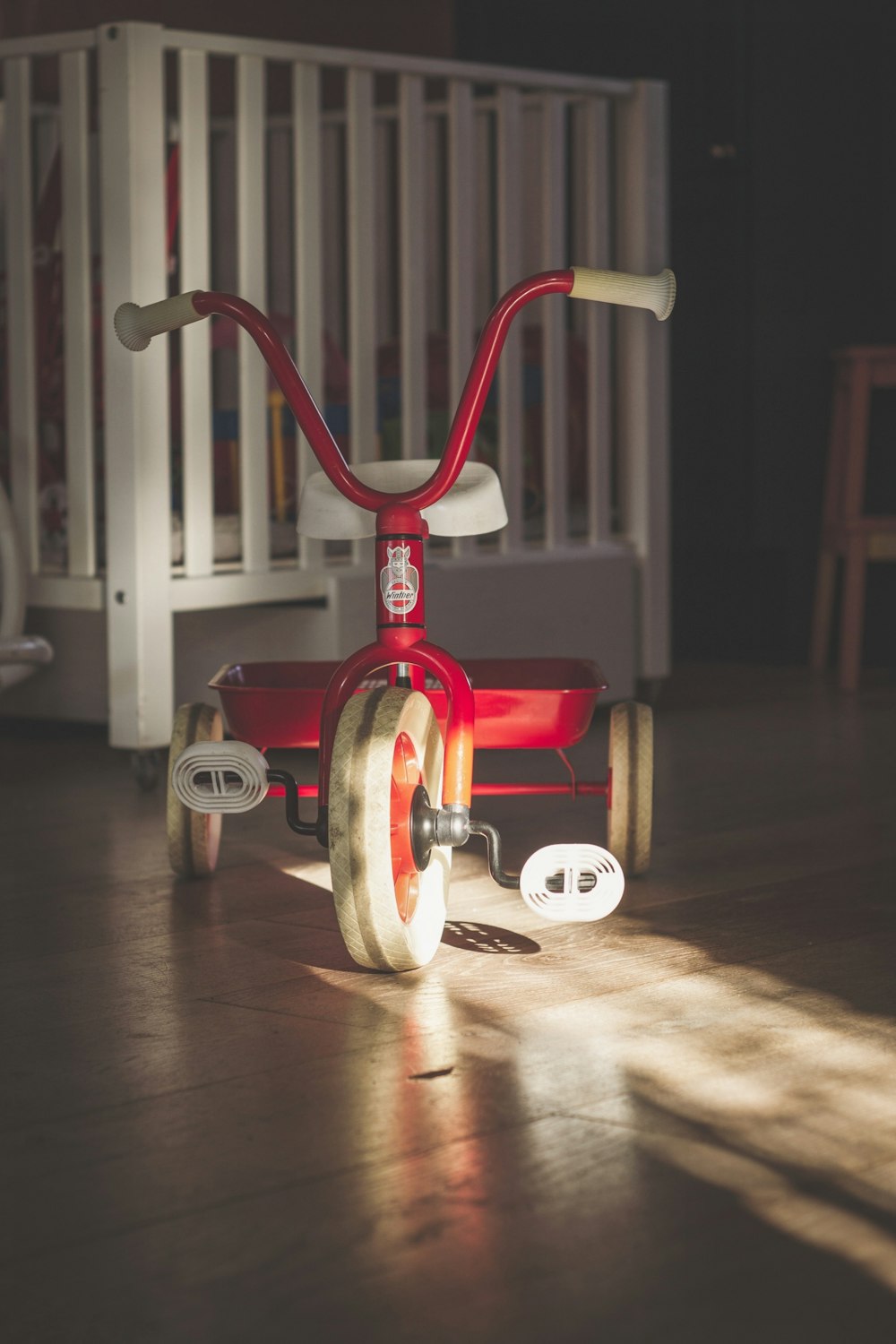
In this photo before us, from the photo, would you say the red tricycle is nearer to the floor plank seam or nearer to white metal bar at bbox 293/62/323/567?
the floor plank seam

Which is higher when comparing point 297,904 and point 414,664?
point 414,664

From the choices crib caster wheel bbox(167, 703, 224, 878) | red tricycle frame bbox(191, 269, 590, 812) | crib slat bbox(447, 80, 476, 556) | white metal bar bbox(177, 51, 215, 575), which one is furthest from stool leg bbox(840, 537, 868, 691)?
red tricycle frame bbox(191, 269, 590, 812)

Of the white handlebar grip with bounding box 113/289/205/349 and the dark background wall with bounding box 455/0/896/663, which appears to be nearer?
the white handlebar grip with bounding box 113/289/205/349

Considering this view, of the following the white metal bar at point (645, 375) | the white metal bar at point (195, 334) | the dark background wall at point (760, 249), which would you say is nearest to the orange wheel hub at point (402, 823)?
the white metal bar at point (195, 334)

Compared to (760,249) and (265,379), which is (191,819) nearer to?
(265,379)

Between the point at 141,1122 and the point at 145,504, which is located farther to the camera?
the point at 145,504

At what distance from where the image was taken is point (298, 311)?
278 centimetres

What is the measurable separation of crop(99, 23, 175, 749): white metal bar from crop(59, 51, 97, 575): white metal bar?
0.08 m

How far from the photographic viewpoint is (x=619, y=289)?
1629 millimetres

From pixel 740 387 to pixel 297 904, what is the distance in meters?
2.69

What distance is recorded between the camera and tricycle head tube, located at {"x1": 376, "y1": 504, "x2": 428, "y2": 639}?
1.58 m

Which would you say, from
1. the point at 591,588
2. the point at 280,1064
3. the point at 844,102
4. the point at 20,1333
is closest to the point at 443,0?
the point at 844,102

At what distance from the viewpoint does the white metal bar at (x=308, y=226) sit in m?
2.76

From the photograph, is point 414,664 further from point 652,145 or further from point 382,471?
point 652,145
